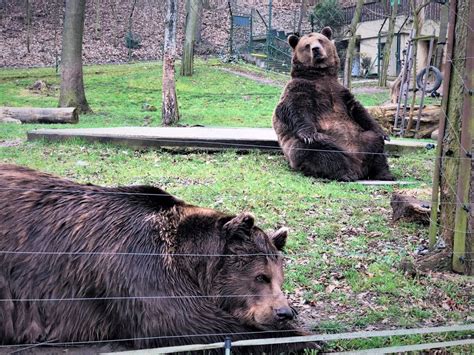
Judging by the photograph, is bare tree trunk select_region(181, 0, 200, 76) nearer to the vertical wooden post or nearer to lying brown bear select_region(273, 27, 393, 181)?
lying brown bear select_region(273, 27, 393, 181)

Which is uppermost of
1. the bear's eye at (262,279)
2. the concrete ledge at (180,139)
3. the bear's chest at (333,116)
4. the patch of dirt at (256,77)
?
the patch of dirt at (256,77)

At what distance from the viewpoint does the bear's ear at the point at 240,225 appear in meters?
4.60

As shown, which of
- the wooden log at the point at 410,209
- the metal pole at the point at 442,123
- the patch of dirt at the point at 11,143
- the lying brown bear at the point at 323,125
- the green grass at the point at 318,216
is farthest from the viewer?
the patch of dirt at the point at 11,143

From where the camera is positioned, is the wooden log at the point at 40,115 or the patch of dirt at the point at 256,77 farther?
the patch of dirt at the point at 256,77

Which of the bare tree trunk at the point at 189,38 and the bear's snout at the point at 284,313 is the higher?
the bare tree trunk at the point at 189,38

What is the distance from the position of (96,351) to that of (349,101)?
8492 mm

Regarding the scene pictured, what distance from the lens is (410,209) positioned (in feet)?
25.9

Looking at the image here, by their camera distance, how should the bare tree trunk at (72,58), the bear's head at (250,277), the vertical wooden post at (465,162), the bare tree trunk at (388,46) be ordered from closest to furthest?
the bear's head at (250,277), the vertical wooden post at (465,162), the bare tree trunk at (72,58), the bare tree trunk at (388,46)

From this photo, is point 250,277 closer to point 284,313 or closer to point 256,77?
point 284,313

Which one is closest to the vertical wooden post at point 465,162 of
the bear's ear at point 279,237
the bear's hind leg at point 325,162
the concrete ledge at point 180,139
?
the bear's ear at point 279,237

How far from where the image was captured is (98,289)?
445 cm

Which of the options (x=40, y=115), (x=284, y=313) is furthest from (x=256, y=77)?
(x=284, y=313)

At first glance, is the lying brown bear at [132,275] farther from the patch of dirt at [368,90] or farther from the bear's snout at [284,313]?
the patch of dirt at [368,90]

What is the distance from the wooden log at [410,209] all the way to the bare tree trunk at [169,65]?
10947mm
